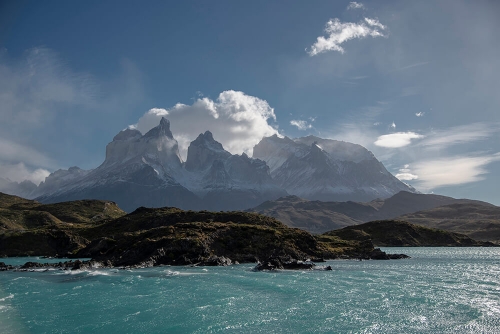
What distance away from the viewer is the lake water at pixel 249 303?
37250 mm

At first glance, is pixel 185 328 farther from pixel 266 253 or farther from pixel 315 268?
pixel 266 253

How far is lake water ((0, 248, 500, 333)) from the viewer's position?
37250 millimetres

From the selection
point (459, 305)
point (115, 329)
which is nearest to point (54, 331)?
point (115, 329)

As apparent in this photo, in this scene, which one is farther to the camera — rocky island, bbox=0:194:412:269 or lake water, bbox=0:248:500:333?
rocky island, bbox=0:194:412:269

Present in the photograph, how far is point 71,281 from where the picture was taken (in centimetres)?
6531

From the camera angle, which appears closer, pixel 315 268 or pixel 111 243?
pixel 315 268

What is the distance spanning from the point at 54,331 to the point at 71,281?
Result: 31.9m

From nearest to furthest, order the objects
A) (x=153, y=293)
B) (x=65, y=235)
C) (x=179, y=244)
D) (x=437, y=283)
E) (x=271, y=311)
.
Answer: (x=271, y=311)
(x=153, y=293)
(x=437, y=283)
(x=179, y=244)
(x=65, y=235)

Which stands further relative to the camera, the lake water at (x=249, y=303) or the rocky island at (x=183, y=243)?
the rocky island at (x=183, y=243)

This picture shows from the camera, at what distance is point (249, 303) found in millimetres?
47094

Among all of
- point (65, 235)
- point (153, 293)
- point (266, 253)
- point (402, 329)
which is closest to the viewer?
point (402, 329)

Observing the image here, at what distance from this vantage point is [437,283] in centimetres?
6303

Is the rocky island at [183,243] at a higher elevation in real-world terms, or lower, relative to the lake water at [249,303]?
higher

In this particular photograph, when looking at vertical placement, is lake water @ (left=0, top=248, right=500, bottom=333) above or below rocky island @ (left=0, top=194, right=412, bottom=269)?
below
